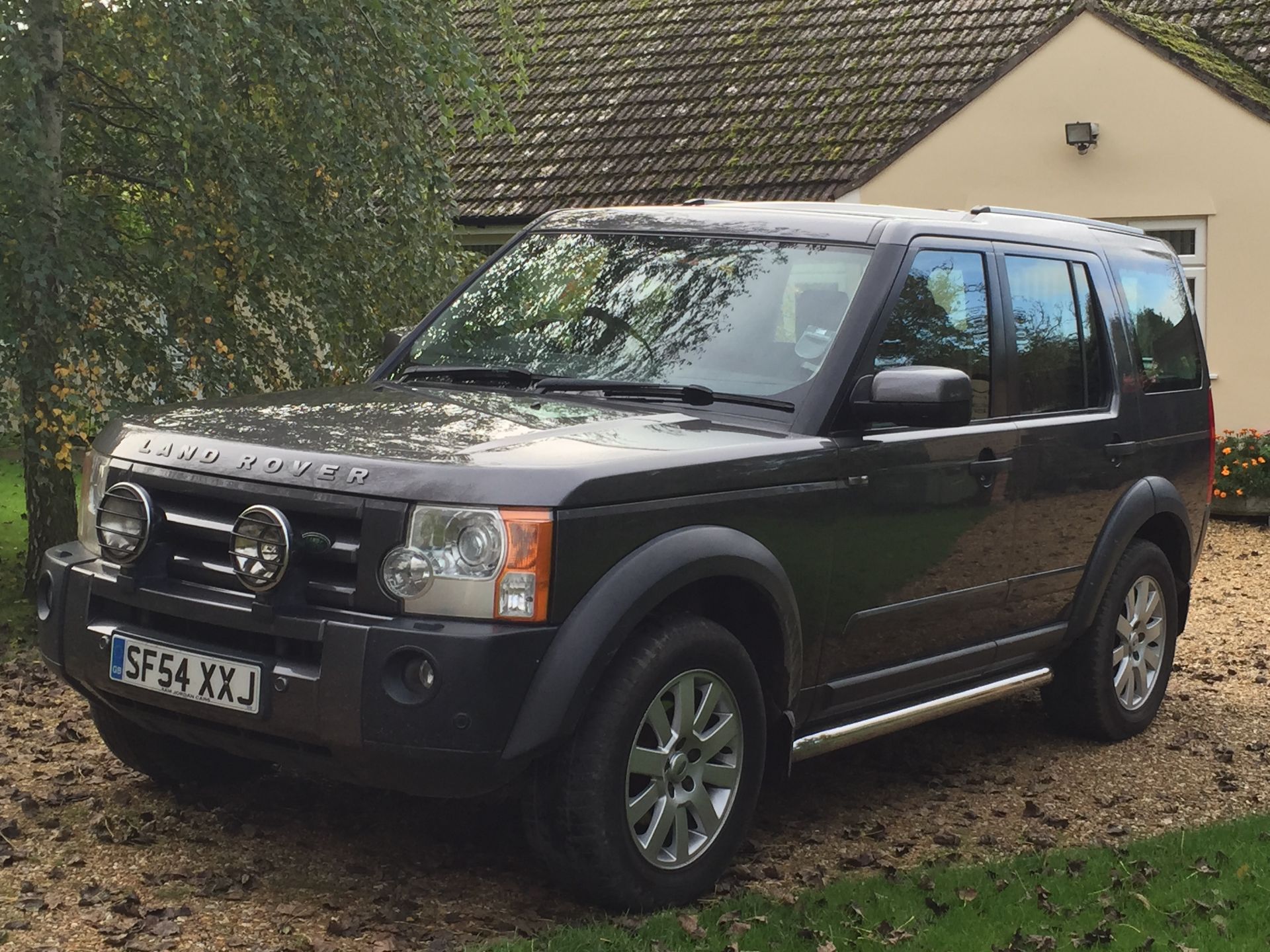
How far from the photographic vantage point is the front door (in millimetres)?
5301

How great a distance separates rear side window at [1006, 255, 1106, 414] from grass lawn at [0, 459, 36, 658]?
229 inches

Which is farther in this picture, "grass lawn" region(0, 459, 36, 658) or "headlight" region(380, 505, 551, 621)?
"grass lawn" region(0, 459, 36, 658)

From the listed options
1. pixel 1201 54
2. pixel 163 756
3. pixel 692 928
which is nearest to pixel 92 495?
pixel 163 756

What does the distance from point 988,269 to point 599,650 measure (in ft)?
8.59

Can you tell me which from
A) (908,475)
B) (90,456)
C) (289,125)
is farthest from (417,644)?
(289,125)

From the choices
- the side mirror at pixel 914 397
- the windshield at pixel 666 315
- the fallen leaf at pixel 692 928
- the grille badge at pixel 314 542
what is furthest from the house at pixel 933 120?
the fallen leaf at pixel 692 928

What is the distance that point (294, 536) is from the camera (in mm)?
4383

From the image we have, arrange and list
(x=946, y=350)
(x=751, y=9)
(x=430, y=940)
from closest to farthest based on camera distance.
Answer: (x=430, y=940) → (x=946, y=350) → (x=751, y=9)

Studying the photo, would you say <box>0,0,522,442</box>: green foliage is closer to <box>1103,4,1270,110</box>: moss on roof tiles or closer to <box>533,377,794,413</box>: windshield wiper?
<box>533,377,794,413</box>: windshield wiper

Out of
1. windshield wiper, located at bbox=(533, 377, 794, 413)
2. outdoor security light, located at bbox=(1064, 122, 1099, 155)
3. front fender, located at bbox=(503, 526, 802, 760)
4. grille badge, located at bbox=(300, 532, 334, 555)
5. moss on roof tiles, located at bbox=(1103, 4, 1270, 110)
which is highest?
moss on roof tiles, located at bbox=(1103, 4, 1270, 110)

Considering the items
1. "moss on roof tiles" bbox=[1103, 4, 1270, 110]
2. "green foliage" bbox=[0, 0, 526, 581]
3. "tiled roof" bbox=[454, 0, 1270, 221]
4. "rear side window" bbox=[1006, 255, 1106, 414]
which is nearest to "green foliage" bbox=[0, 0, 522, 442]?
"green foliage" bbox=[0, 0, 526, 581]

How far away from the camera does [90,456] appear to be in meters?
5.14

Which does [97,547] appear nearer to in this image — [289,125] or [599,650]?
[599,650]

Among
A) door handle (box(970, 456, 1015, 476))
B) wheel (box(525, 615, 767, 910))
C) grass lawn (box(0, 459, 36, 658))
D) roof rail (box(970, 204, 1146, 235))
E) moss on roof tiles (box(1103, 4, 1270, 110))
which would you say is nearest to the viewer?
wheel (box(525, 615, 767, 910))
